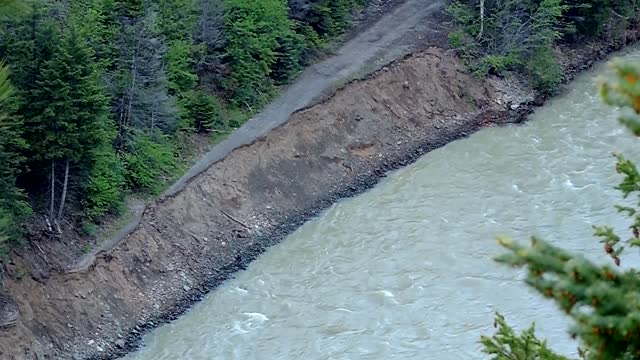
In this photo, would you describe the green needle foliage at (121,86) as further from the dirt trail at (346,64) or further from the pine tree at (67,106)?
the dirt trail at (346,64)

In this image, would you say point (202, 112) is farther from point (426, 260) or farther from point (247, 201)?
point (426, 260)

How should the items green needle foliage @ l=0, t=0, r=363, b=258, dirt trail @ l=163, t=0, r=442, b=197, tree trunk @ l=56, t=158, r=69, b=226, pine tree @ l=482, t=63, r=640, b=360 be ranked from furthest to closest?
dirt trail @ l=163, t=0, r=442, b=197 → tree trunk @ l=56, t=158, r=69, b=226 → green needle foliage @ l=0, t=0, r=363, b=258 → pine tree @ l=482, t=63, r=640, b=360

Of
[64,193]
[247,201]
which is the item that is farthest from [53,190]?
[247,201]

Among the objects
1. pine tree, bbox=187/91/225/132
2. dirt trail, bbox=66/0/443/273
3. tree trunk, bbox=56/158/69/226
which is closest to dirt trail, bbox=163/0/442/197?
Result: dirt trail, bbox=66/0/443/273

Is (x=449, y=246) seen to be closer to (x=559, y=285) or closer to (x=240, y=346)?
(x=240, y=346)

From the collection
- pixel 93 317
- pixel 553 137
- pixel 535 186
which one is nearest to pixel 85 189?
pixel 93 317

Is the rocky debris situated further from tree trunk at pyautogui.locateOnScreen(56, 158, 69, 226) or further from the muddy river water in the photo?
the muddy river water

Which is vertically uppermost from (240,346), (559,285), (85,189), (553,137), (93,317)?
(559,285)

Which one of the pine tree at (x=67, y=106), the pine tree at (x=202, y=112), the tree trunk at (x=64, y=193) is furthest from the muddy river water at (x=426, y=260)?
the pine tree at (x=67, y=106)
